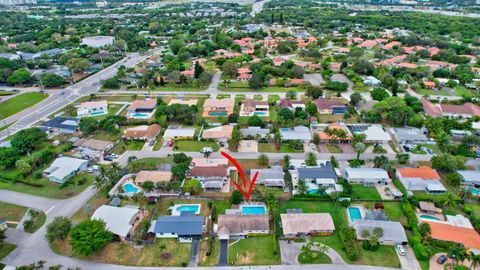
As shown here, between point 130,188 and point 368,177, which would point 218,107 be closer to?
point 130,188

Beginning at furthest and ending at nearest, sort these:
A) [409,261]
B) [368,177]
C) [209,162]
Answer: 1. [209,162]
2. [368,177]
3. [409,261]

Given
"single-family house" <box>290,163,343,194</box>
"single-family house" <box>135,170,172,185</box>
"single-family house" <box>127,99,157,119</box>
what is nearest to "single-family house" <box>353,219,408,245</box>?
"single-family house" <box>290,163,343,194</box>

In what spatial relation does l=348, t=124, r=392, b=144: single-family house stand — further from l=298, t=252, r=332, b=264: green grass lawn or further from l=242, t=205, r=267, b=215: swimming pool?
l=298, t=252, r=332, b=264: green grass lawn

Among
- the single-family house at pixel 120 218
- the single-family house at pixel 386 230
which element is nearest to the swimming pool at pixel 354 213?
the single-family house at pixel 386 230

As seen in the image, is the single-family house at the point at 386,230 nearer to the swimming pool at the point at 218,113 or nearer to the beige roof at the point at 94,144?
the swimming pool at the point at 218,113

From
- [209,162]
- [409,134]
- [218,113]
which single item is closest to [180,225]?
[209,162]

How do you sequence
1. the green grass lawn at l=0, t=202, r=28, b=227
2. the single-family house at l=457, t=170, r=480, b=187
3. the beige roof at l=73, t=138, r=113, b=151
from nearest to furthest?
the green grass lawn at l=0, t=202, r=28, b=227 < the single-family house at l=457, t=170, r=480, b=187 < the beige roof at l=73, t=138, r=113, b=151
